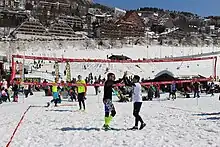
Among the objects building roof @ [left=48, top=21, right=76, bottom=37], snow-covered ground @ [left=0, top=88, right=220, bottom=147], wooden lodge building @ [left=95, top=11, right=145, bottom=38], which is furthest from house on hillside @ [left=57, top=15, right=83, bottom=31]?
snow-covered ground @ [left=0, top=88, right=220, bottom=147]

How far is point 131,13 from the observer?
197m

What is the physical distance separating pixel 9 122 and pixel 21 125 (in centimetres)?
134

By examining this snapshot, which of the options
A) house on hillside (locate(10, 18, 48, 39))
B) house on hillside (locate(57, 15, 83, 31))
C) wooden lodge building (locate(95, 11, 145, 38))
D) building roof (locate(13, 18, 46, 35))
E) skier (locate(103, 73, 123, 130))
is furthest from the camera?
house on hillside (locate(57, 15, 83, 31))


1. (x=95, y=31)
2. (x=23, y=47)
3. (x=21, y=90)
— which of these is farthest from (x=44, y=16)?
(x=21, y=90)

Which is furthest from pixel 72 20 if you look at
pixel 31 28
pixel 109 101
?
pixel 109 101

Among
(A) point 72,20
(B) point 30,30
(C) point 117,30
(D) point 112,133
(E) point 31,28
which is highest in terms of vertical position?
(A) point 72,20

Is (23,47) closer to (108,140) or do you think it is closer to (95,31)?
(95,31)

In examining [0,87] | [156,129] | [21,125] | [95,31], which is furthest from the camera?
[95,31]

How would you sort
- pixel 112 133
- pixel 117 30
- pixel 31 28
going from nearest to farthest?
pixel 112 133 < pixel 31 28 < pixel 117 30

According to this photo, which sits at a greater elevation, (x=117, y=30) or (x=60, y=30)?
(x=117, y=30)

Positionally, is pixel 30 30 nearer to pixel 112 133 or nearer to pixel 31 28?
pixel 31 28

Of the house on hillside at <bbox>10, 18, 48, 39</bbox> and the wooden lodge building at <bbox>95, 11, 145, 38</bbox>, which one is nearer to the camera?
the house on hillside at <bbox>10, 18, 48, 39</bbox>

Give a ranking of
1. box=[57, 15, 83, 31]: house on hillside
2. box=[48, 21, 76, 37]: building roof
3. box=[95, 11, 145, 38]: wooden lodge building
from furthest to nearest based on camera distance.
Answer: box=[57, 15, 83, 31]: house on hillside < box=[95, 11, 145, 38]: wooden lodge building < box=[48, 21, 76, 37]: building roof

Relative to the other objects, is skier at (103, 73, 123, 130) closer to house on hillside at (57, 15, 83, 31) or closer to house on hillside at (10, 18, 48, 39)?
house on hillside at (10, 18, 48, 39)
